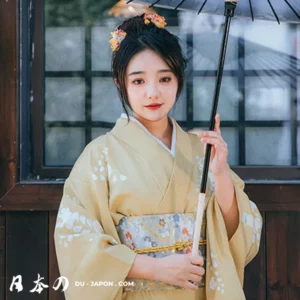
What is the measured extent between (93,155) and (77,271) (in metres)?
0.39

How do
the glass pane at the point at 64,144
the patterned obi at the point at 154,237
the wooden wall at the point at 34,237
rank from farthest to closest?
the glass pane at the point at 64,144
the wooden wall at the point at 34,237
the patterned obi at the point at 154,237

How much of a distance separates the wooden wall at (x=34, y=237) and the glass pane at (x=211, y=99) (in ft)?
1.21

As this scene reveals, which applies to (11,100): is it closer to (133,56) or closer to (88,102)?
(88,102)

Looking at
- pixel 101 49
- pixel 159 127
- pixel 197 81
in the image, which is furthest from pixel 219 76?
pixel 101 49

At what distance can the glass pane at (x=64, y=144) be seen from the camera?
9.33ft

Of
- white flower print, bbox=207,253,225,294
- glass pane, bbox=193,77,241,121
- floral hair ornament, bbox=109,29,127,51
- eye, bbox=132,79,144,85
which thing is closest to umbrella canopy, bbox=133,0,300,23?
floral hair ornament, bbox=109,29,127,51

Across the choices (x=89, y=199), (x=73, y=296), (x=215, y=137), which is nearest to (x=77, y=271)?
(x=73, y=296)

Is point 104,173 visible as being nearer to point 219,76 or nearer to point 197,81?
point 219,76

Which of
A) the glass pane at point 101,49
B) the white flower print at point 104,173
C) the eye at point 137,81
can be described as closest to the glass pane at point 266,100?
the glass pane at point 101,49

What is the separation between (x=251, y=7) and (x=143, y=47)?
1.42 ft

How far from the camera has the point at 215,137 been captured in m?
2.00

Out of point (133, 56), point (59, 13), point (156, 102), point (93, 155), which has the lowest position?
point (93, 155)

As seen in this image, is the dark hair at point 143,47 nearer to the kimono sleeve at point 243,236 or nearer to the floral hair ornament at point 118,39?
the floral hair ornament at point 118,39

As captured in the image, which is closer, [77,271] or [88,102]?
[77,271]
